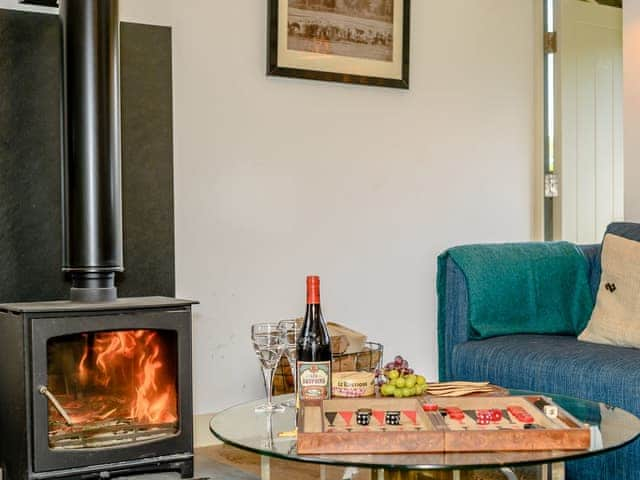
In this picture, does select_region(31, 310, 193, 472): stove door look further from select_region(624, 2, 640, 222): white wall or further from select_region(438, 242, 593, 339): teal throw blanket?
select_region(624, 2, 640, 222): white wall

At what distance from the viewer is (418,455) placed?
1.62 metres

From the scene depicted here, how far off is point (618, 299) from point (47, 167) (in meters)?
1.94

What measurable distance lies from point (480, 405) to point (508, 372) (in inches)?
37.7

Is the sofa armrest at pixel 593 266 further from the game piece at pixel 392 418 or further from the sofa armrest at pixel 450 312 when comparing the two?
the game piece at pixel 392 418

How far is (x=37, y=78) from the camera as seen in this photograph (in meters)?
2.95

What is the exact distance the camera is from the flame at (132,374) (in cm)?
258

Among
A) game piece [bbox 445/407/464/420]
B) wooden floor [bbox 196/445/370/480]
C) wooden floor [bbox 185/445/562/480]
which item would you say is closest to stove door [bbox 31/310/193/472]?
wooden floor [bbox 185/445/562/480]

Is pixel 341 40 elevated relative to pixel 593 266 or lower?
elevated

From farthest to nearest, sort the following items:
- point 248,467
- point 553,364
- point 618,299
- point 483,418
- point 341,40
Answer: point 341,40
point 248,467
point 618,299
point 553,364
point 483,418

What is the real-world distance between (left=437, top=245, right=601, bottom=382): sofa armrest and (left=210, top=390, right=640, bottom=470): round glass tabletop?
91 cm

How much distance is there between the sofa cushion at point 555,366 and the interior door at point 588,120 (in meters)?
1.48

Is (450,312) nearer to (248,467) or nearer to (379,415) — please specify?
(248,467)

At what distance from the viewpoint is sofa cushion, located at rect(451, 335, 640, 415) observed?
2.50 m

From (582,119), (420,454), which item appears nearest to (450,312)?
(420,454)
